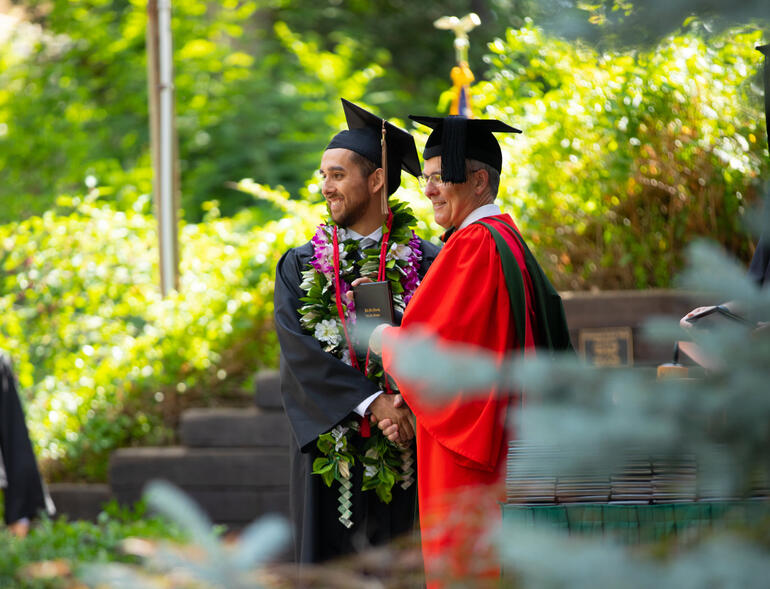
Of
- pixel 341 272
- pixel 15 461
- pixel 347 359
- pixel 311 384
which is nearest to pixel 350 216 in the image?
pixel 341 272

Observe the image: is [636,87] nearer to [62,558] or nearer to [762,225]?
[62,558]

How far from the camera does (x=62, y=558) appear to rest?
4.17 metres

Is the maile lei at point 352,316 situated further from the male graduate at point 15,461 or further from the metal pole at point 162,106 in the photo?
the metal pole at point 162,106

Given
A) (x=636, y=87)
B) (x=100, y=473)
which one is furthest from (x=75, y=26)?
(x=636, y=87)

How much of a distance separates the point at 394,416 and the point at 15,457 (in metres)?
2.99

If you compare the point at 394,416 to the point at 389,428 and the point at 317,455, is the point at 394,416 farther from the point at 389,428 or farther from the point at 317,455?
the point at 317,455

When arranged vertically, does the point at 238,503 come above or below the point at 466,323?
below

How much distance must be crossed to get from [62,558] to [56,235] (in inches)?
157

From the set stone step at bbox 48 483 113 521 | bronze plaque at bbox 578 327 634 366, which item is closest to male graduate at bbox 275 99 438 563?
bronze plaque at bbox 578 327 634 366

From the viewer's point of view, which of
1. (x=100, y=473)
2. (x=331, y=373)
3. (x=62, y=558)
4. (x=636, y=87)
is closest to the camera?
(x=331, y=373)

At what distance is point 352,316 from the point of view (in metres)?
3.46

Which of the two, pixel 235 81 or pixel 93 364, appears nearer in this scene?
pixel 93 364

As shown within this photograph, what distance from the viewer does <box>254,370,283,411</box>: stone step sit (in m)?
5.84

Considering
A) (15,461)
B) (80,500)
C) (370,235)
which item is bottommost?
(80,500)
